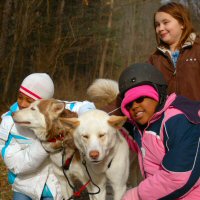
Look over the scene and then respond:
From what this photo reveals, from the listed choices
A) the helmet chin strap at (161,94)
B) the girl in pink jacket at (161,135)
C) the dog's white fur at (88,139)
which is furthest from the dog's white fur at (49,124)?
the helmet chin strap at (161,94)

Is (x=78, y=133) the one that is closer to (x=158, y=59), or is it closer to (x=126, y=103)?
(x=126, y=103)

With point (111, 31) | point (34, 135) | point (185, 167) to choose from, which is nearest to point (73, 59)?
point (111, 31)

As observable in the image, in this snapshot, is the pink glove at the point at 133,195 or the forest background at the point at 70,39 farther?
the forest background at the point at 70,39

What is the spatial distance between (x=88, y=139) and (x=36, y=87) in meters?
0.96

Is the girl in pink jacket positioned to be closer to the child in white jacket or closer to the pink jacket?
the pink jacket

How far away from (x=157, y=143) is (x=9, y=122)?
1600 millimetres

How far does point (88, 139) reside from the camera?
321 centimetres

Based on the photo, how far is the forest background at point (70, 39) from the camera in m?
15.0

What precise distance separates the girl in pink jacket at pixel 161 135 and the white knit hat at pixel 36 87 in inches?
47.1

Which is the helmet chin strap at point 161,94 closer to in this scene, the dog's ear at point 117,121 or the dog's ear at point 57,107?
the dog's ear at point 117,121

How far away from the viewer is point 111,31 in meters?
19.5

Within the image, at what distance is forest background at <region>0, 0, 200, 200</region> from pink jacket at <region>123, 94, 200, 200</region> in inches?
374

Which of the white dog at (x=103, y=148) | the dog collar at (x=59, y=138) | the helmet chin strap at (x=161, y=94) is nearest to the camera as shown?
the helmet chin strap at (x=161, y=94)

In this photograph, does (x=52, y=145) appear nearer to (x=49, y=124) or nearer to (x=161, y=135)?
(x=49, y=124)
